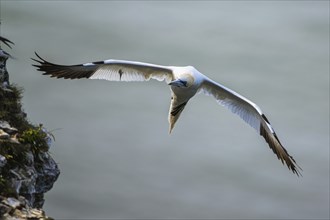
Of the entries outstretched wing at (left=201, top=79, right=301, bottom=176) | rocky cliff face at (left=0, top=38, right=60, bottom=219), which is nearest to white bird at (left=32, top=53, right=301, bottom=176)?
outstretched wing at (left=201, top=79, right=301, bottom=176)

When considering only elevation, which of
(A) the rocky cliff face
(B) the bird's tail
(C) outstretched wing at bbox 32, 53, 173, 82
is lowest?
(A) the rocky cliff face

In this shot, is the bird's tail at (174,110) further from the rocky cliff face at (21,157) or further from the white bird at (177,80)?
the rocky cliff face at (21,157)

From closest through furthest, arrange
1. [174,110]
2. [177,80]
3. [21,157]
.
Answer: [21,157] < [177,80] < [174,110]

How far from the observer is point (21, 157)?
17062mm

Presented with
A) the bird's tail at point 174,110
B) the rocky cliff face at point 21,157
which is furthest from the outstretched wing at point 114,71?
the rocky cliff face at point 21,157

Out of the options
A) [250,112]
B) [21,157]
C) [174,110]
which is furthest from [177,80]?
[21,157]

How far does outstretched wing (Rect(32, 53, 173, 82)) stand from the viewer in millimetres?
22219

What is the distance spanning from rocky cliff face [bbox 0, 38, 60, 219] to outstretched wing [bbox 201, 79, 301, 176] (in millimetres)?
6766

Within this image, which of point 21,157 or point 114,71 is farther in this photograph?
point 114,71

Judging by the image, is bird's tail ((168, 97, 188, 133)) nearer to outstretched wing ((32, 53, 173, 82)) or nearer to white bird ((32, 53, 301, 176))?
white bird ((32, 53, 301, 176))

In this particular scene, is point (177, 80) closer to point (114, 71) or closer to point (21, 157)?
point (114, 71)

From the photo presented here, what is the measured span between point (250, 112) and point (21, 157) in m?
9.25

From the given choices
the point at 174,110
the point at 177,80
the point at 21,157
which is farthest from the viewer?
the point at 174,110

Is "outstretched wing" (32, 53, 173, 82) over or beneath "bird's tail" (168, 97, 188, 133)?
over
